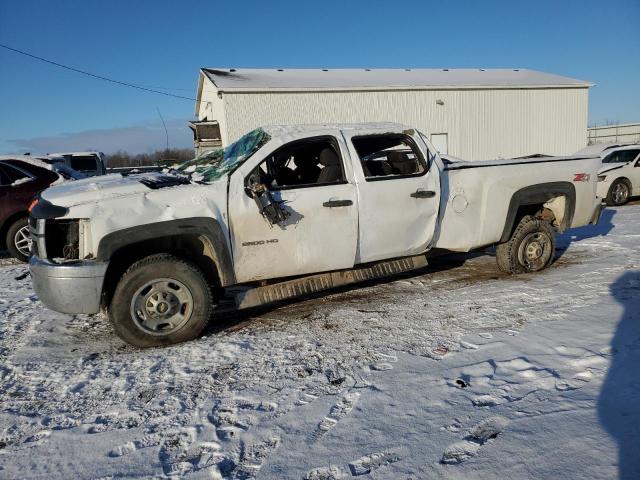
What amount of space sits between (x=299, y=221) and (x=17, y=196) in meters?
6.14

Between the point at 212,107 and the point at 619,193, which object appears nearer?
the point at 619,193

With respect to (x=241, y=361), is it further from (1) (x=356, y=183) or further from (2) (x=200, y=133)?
(2) (x=200, y=133)

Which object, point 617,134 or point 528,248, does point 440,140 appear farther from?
point 617,134

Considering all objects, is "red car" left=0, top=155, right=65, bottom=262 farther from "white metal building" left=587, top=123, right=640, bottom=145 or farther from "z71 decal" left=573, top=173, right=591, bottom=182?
"white metal building" left=587, top=123, right=640, bottom=145

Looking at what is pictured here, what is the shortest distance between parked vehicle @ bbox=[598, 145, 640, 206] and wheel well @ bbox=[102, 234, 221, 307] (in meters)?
12.0

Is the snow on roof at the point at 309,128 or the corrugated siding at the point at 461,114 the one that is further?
the corrugated siding at the point at 461,114

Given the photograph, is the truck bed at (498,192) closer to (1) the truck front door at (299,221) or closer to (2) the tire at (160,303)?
(1) the truck front door at (299,221)

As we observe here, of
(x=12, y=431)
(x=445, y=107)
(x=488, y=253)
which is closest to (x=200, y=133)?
(x=445, y=107)

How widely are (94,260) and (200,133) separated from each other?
1692 centimetres

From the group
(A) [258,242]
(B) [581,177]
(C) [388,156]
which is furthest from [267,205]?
(B) [581,177]

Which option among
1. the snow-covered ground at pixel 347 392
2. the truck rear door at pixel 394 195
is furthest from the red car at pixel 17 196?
the truck rear door at pixel 394 195

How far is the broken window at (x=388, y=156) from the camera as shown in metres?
4.79

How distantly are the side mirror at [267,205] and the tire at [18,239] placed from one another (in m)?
5.79

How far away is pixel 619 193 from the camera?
12.5m
